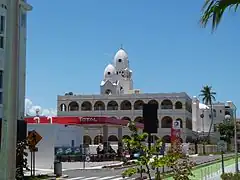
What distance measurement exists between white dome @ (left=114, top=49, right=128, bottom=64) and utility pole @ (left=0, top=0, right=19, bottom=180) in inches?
4404

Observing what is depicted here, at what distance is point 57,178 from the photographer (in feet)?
A: 102

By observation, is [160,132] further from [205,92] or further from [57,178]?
[57,178]

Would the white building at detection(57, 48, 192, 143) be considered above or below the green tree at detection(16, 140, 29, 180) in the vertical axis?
above

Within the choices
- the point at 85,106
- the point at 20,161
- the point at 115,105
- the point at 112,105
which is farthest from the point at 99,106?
the point at 20,161

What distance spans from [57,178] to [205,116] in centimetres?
9029

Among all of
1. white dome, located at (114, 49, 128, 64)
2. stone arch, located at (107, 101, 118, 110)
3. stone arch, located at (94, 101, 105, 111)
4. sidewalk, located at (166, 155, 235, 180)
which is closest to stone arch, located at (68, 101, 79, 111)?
stone arch, located at (94, 101, 105, 111)

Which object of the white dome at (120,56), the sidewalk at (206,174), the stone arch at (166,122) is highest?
the white dome at (120,56)

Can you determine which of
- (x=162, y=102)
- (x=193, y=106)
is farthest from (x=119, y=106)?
(x=193, y=106)

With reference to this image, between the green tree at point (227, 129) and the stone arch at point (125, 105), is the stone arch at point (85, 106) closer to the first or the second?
the stone arch at point (125, 105)

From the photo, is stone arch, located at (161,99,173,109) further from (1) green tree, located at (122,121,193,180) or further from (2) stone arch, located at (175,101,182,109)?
(1) green tree, located at (122,121,193,180)

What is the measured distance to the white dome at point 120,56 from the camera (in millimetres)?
119062

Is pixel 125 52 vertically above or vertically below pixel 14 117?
above

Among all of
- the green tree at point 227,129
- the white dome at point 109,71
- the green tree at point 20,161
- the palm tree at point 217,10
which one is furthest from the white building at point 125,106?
the palm tree at point 217,10

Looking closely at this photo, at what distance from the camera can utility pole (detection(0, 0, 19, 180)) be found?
672cm
